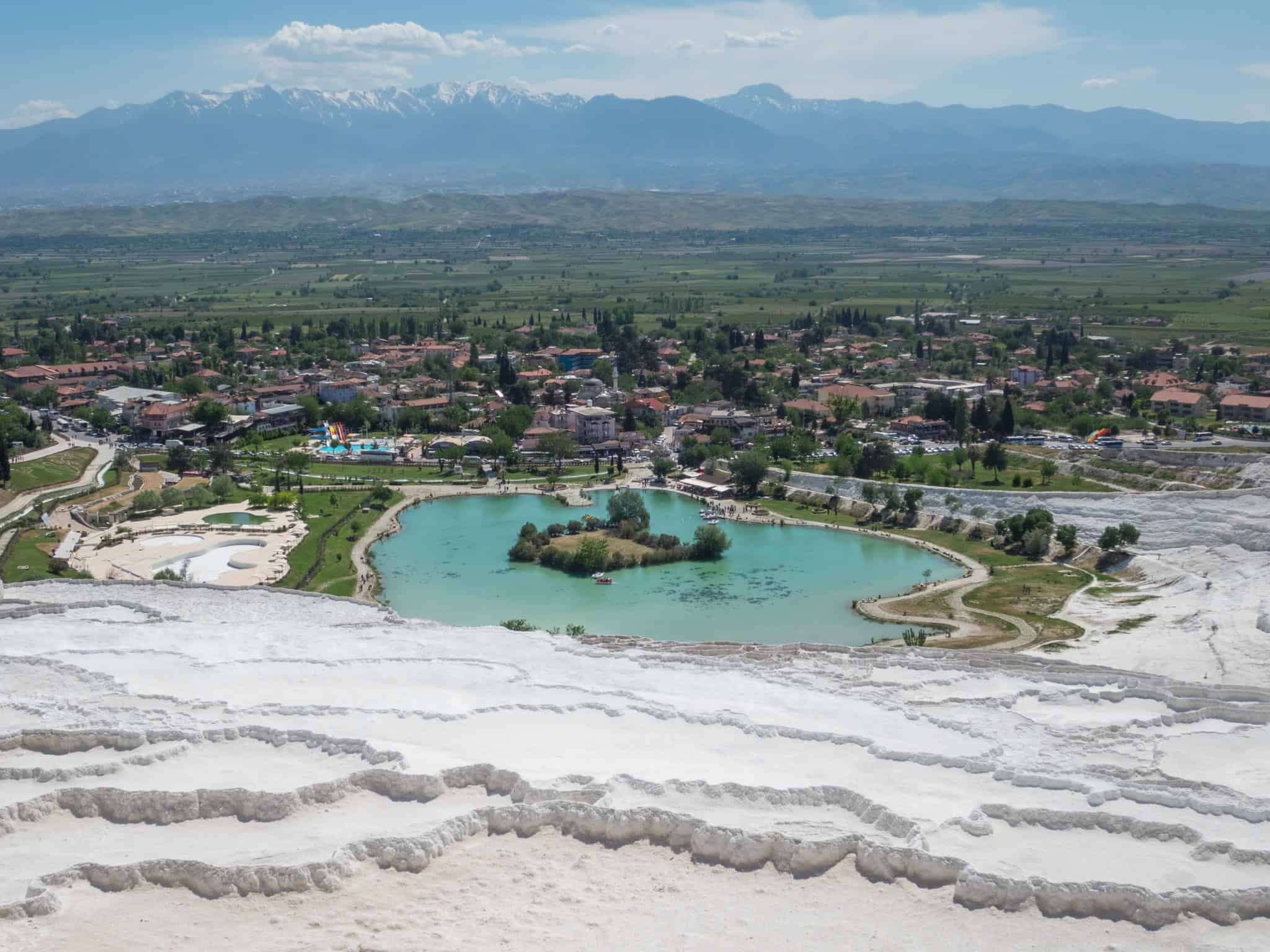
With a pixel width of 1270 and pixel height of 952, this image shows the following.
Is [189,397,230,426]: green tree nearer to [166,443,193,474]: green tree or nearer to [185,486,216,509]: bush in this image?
[166,443,193,474]: green tree

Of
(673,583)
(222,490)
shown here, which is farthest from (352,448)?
(673,583)

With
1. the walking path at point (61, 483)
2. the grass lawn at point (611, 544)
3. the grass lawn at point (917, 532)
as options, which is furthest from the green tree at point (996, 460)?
the walking path at point (61, 483)

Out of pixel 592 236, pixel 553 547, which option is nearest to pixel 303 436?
pixel 553 547

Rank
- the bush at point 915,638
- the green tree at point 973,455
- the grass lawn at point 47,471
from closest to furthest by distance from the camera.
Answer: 1. the bush at point 915,638
2. the grass lawn at point 47,471
3. the green tree at point 973,455

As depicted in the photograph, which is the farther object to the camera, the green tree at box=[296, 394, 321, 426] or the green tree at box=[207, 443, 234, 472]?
the green tree at box=[296, 394, 321, 426]

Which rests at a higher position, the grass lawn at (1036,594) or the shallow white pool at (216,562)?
the grass lawn at (1036,594)

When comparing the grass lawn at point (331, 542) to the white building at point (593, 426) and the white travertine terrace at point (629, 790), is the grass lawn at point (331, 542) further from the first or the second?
the white travertine terrace at point (629, 790)

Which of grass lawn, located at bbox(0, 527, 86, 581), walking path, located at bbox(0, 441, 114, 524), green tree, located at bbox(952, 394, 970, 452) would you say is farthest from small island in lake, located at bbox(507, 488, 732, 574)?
green tree, located at bbox(952, 394, 970, 452)

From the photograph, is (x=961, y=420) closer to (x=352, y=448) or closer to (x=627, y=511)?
(x=627, y=511)
